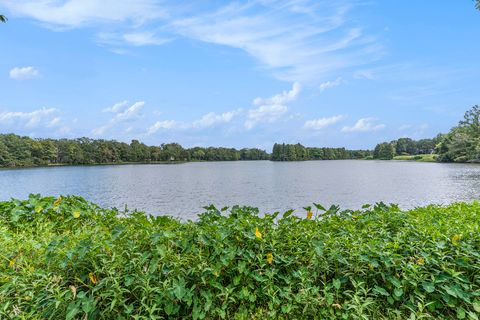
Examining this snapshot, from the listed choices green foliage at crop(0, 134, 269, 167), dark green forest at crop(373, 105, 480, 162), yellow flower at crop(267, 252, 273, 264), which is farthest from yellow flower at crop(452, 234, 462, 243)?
green foliage at crop(0, 134, 269, 167)

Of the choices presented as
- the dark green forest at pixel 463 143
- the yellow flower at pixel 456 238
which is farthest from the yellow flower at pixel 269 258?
the dark green forest at pixel 463 143

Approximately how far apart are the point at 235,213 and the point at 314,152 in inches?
4843

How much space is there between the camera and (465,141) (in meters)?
65.7

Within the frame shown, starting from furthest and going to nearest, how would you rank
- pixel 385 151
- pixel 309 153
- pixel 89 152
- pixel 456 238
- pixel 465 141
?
pixel 309 153
pixel 385 151
pixel 89 152
pixel 465 141
pixel 456 238

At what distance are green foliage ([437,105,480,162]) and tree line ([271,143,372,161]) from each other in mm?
48239

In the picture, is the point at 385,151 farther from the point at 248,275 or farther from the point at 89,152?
the point at 248,275

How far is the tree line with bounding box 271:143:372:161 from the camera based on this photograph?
110m

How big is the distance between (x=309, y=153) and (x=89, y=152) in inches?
3170

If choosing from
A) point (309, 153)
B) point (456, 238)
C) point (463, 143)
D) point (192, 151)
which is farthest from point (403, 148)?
point (456, 238)

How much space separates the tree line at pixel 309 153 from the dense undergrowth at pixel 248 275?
108029 mm

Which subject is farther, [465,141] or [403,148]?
[403,148]

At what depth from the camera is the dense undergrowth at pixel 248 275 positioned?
98.2 inches

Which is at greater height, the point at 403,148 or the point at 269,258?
the point at 403,148

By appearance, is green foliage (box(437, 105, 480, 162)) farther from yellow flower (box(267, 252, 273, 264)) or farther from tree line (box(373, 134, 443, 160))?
yellow flower (box(267, 252, 273, 264))
